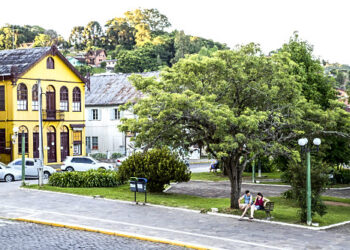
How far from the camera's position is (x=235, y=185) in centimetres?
2470

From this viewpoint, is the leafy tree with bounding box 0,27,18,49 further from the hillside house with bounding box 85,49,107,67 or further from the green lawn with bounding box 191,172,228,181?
the green lawn with bounding box 191,172,228,181

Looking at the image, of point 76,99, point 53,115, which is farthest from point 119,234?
point 76,99

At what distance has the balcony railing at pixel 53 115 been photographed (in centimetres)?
5025

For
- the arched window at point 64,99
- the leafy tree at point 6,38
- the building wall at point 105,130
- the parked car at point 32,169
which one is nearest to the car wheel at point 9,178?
the parked car at point 32,169

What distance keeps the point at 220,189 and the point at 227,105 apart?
12563 millimetres

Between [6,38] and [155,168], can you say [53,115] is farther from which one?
[6,38]

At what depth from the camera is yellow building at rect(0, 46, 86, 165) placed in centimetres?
4744

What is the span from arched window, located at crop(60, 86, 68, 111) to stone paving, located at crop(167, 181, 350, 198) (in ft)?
62.9

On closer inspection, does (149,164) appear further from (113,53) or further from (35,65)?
(113,53)

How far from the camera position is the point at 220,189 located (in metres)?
34.7

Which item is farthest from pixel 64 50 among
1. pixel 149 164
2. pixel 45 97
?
pixel 149 164

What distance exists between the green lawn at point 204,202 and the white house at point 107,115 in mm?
29179

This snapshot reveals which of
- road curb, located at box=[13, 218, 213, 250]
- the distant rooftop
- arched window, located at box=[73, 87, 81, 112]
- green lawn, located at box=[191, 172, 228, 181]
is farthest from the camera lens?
the distant rooftop

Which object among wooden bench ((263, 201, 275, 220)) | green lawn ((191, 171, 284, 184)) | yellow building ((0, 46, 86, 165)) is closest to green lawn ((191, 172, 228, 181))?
green lawn ((191, 171, 284, 184))
